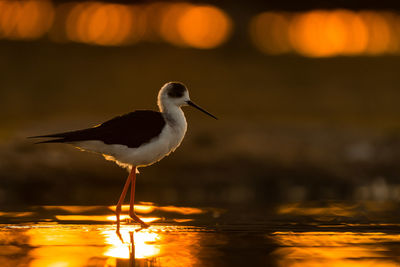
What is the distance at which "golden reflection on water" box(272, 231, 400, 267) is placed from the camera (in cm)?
767

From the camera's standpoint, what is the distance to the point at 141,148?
10.2 meters

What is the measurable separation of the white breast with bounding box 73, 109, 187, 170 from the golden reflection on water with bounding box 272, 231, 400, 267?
71.0 inches

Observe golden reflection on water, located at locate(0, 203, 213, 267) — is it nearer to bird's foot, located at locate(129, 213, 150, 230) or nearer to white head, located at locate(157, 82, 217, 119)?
bird's foot, located at locate(129, 213, 150, 230)

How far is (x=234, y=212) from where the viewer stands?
10875 mm

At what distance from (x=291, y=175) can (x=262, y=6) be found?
14.6 m

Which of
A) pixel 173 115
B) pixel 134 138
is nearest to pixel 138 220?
pixel 134 138

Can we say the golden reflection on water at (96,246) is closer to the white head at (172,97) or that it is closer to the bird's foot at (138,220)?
the bird's foot at (138,220)

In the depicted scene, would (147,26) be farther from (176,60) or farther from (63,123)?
(63,123)

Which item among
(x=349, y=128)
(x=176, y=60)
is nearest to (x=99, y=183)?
(x=349, y=128)

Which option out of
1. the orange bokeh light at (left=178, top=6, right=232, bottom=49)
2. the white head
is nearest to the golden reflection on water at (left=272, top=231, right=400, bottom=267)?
the white head

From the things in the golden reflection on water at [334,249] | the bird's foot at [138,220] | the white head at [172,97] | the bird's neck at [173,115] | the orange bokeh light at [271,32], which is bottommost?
the golden reflection on water at [334,249]

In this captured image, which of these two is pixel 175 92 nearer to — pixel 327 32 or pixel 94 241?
pixel 94 241

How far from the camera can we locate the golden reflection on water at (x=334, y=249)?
7.67 meters

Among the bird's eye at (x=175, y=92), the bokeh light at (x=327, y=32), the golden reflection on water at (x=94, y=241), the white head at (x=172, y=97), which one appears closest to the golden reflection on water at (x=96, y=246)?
the golden reflection on water at (x=94, y=241)
